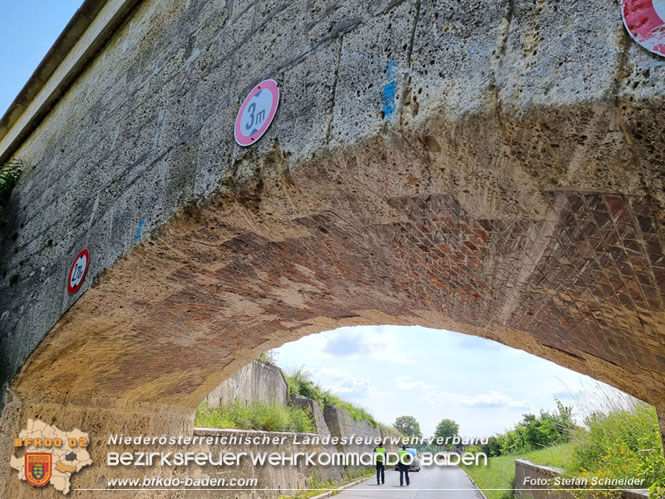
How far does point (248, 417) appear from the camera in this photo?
7.66m

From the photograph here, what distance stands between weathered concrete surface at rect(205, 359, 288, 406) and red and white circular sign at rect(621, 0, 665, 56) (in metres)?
6.96

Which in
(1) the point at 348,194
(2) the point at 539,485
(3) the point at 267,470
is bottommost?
→ (2) the point at 539,485

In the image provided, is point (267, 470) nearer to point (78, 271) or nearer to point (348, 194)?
point (78, 271)

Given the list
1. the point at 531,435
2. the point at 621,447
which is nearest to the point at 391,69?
the point at 621,447

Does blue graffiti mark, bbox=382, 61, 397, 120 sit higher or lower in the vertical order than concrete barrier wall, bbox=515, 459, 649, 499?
higher

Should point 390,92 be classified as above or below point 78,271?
above

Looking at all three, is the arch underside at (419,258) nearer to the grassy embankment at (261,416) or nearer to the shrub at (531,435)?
the grassy embankment at (261,416)

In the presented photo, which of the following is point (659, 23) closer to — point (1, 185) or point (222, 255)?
point (222, 255)

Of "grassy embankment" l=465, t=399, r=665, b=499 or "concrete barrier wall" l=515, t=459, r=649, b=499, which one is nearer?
"concrete barrier wall" l=515, t=459, r=649, b=499

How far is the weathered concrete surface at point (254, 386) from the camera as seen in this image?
766 cm

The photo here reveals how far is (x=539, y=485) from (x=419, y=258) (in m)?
5.63

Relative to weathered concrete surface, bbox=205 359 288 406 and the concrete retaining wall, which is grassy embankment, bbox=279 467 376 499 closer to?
the concrete retaining wall

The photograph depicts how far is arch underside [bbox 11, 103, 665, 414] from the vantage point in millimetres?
1320

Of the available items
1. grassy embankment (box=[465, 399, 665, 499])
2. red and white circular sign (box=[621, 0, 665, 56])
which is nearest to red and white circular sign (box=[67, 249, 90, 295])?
red and white circular sign (box=[621, 0, 665, 56])
